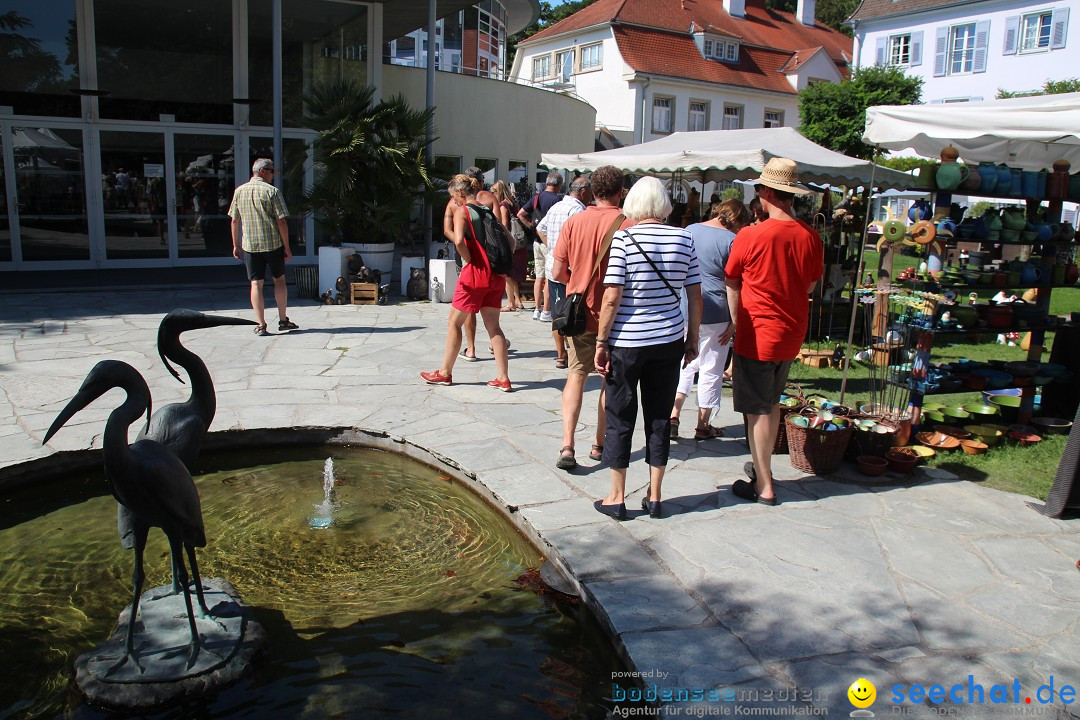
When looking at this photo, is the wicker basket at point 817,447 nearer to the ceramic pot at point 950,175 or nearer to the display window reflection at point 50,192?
the ceramic pot at point 950,175

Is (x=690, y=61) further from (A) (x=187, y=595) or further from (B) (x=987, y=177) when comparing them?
(A) (x=187, y=595)

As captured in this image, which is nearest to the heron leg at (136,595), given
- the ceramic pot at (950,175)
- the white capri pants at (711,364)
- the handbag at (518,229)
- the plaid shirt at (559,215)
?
the white capri pants at (711,364)

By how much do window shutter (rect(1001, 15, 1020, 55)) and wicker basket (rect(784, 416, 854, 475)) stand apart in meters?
34.2

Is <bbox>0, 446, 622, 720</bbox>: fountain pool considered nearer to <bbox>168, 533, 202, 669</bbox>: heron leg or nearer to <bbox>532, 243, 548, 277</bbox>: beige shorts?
<bbox>168, 533, 202, 669</bbox>: heron leg

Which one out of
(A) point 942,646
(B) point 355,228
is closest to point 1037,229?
(A) point 942,646

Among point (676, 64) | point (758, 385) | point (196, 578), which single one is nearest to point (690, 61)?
point (676, 64)

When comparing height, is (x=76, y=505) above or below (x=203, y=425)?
below

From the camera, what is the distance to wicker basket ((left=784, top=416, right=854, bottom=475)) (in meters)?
5.14

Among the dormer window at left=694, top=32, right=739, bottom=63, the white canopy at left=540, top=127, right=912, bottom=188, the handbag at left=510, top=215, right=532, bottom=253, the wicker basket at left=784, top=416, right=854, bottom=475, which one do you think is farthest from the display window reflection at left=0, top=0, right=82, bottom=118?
the dormer window at left=694, top=32, right=739, bottom=63

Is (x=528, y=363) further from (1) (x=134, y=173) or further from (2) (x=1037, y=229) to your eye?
(1) (x=134, y=173)

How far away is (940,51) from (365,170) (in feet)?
107

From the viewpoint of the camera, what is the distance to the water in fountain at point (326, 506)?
4582 millimetres

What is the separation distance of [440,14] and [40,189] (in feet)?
26.6

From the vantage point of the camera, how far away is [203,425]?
329cm
